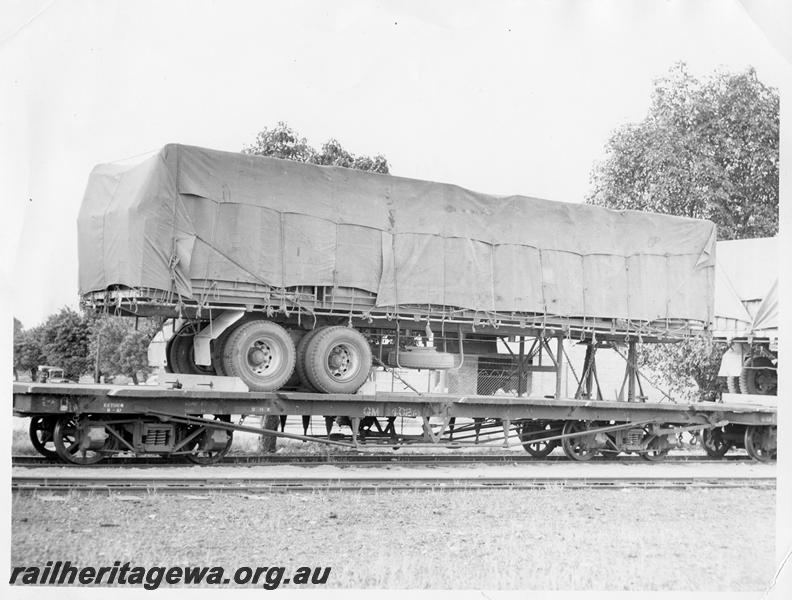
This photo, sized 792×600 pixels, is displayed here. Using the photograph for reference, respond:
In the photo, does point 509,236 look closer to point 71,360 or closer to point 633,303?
point 633,303

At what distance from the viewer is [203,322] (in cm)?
1157

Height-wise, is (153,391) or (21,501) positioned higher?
(153,391)

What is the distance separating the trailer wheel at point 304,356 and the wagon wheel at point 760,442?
27.0ft

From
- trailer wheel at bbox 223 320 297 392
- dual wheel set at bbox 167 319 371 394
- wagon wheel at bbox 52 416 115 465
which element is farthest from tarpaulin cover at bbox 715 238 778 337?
wagon wheel at bbox 52 416 115 465

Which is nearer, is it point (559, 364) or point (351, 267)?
point (351, 267)

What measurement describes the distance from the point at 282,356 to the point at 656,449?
7.07 metres

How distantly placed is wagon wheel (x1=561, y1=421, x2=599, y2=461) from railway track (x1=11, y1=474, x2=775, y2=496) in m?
2.02

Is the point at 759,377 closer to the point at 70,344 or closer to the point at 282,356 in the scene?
the point at 282,356

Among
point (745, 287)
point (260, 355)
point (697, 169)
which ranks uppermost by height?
point (697, 169)

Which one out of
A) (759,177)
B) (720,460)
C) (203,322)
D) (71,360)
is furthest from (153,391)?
(759,177)

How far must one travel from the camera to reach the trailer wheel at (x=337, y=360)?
1159 centimetres

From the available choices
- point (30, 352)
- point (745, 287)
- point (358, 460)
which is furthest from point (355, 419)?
point (745, 287)

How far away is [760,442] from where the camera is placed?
1493 centimetres

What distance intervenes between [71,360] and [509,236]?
10531 millimetres
